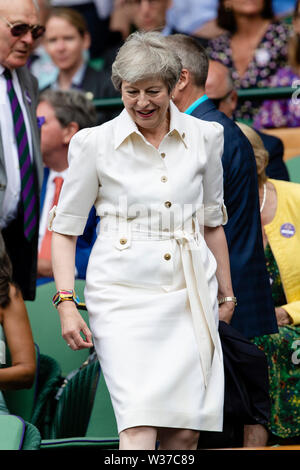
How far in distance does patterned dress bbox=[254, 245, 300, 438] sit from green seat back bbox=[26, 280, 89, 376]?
86 centimetres

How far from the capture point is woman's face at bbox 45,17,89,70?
724 cm

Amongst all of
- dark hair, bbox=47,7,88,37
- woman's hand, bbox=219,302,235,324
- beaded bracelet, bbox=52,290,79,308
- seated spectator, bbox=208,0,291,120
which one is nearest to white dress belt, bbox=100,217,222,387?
beaded bracelet, bbox=52,290,79,308

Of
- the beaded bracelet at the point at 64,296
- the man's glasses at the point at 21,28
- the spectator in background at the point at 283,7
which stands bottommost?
the beaded bracelet at the point at 64,296

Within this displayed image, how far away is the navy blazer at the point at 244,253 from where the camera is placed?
3.84m

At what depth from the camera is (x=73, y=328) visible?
3072mm

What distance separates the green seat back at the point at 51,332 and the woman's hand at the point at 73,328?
1248 mm

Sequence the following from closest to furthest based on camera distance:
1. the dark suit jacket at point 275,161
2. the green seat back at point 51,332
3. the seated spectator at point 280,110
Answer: the green seat back at point 51,332 < the dark suit jacket at point 275,161 < the seated spectator at point 280,110

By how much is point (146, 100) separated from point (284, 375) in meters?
1.65

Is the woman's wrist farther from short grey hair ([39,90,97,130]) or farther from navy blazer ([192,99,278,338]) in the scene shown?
short grey hair ([39,90,97,130])

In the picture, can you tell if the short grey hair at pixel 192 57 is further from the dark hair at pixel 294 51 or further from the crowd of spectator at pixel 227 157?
the dark hair at pixel 294 51

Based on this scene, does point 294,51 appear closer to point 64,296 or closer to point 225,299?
point 225,299

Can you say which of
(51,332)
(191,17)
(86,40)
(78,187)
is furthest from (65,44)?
(78,187)

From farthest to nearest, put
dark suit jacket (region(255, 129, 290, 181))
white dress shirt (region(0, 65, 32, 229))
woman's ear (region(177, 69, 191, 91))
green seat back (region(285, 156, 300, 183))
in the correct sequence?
green seat back (region(285, 156, 300, 183)) → dark suit jacket (region(255, 129, 290, 181)) → white dress shirt (region(0, 65, 32, 229)) → woman's ear (region(177, 69, 191, 91))

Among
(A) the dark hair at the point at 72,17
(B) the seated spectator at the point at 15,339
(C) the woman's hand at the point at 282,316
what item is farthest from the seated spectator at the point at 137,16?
(B) the seated spectator at the point at 15,339
